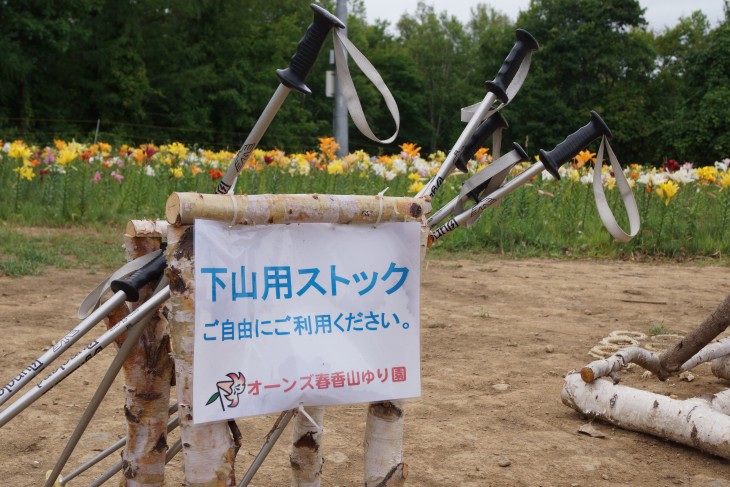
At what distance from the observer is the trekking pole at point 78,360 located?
183 cm

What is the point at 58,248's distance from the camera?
7.24 metres

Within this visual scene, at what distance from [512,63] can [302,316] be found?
3.38 ft

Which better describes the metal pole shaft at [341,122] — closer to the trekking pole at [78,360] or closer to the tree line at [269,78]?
the tree line at [269,78]

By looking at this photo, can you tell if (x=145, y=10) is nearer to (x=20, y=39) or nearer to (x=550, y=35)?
(x=20, y=39)

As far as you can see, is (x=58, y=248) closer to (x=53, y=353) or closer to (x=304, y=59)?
(x=53, y=353)

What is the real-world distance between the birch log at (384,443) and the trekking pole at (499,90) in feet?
2.02

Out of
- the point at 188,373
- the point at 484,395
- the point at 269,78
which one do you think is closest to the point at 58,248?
the point at 484,395

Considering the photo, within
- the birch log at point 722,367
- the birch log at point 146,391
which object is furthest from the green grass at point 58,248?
the birch log at point 722,367

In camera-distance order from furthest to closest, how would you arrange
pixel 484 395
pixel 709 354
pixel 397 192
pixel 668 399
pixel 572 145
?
pixel 397 192
pixel 484 395
pixel 709 354
pixel 668 399
pixel 572 145

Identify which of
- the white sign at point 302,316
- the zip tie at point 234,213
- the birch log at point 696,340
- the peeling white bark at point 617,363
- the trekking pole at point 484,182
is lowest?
the peeling white bark at point 617,363

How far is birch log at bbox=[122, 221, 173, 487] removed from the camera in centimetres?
220

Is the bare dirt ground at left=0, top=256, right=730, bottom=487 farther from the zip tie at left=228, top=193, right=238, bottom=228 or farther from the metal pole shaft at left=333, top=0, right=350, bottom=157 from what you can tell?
the metal pole shaft at left=333, top=0, right=350, bottom=157

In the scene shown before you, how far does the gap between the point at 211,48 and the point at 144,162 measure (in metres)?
25.9

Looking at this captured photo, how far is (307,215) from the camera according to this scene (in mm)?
1897
